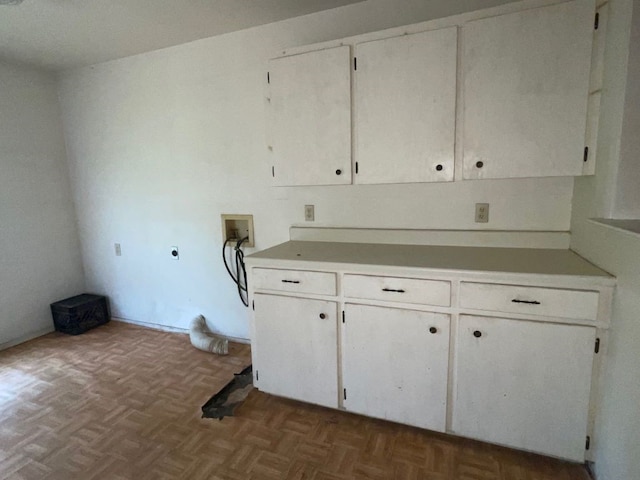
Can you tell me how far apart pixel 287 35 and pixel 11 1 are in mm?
1500

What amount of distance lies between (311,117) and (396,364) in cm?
145

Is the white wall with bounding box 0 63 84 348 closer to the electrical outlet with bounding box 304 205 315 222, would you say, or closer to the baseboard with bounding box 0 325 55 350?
the baseboard with bounding box 0 325 55 350

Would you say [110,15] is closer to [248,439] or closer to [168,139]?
[168,139]

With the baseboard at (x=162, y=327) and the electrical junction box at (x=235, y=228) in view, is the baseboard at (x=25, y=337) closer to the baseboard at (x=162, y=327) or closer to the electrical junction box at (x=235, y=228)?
the baseboard at (x=162, y=327)

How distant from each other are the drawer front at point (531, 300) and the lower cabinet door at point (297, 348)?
2.25 feet

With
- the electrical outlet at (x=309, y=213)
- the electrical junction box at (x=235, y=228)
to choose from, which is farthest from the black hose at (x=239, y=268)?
the electrical outlet at (x=309, y=213)

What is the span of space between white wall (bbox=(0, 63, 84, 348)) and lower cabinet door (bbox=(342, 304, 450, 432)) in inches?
121

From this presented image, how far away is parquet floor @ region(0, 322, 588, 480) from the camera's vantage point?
62.7 inches

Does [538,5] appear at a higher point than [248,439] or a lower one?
higher

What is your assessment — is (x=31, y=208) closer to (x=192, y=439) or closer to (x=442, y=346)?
(x=192, y=439)

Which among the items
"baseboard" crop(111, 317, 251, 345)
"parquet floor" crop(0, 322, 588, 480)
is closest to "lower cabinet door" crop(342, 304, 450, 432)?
"parquet floor" crop(0, 322, 588, 480)

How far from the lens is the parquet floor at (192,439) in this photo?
5.23 feet

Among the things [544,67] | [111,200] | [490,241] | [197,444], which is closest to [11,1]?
[111,200]

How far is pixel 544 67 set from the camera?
5.09 feet
